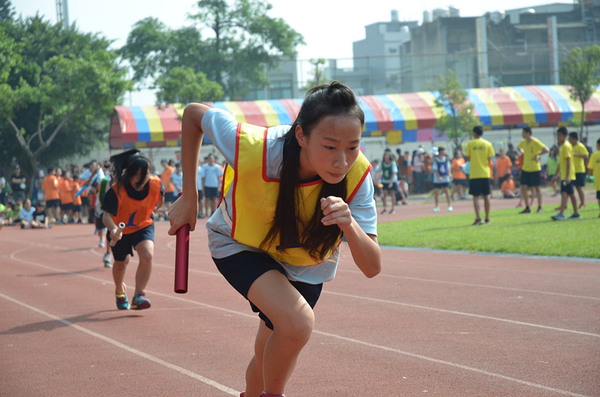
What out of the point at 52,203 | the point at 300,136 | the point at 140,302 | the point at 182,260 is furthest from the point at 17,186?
the point at 300,136

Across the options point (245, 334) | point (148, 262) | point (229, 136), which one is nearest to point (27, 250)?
point (148, 262)

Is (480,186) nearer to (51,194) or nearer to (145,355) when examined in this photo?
(145,355)

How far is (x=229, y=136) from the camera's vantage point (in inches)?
129

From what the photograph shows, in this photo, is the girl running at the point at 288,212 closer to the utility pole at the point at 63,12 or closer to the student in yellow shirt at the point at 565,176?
the student in yellow shirt at the point at 565,176

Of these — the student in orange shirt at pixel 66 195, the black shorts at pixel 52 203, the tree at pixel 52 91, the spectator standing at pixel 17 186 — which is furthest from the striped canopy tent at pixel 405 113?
the black shorts at pixel 52 203

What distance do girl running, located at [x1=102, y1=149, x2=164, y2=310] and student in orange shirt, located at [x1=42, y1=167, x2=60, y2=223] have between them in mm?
17694

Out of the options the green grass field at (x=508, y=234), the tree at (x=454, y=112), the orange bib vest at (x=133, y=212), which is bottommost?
the green grass field at (x=508, y=234)

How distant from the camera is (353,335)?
6273 mm

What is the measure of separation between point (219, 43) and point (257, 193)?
47.1 metres

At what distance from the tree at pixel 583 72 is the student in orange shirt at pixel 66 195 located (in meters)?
21.8

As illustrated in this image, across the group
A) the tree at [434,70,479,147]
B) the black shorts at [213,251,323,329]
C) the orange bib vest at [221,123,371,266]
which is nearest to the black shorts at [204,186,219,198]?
the tree at [434,70,479,147]

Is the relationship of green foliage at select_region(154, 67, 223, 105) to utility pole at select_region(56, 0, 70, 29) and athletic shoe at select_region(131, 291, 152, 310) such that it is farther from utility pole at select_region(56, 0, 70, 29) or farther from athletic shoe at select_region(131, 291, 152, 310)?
athletic shoe at select_region(131, 291, 152, 310)

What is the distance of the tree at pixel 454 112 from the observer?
105 feet

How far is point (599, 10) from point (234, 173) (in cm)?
5972
